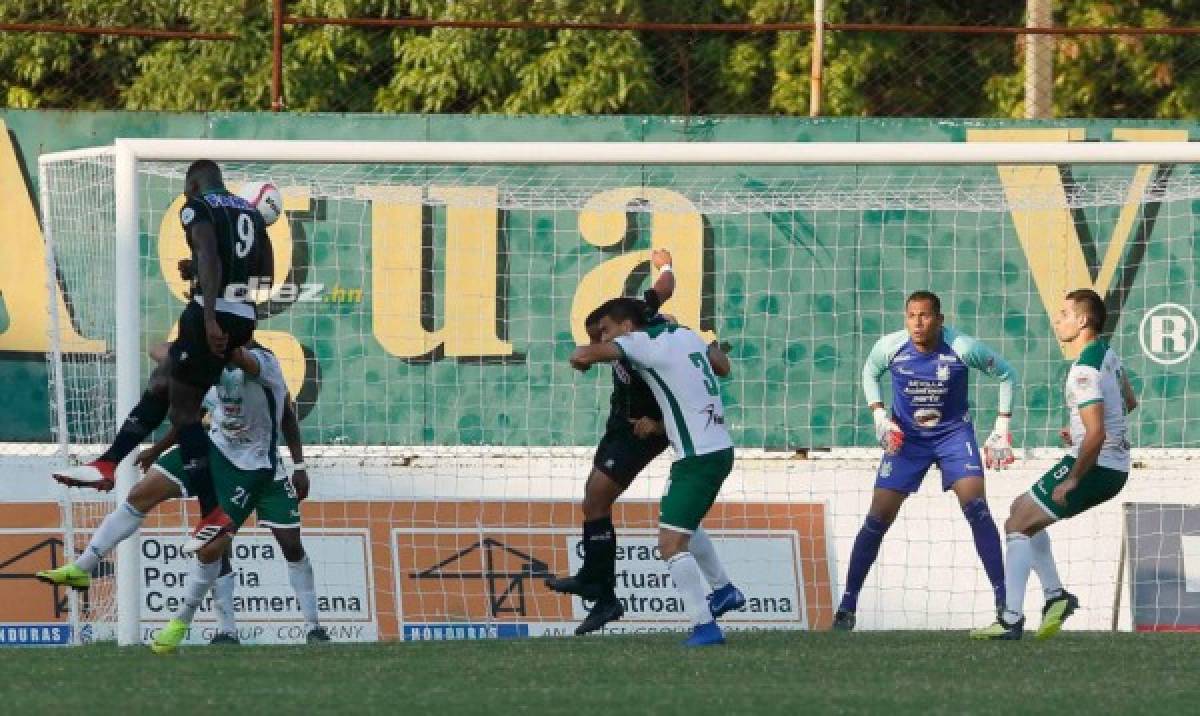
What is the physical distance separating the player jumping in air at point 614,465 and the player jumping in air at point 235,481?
1.53 meters

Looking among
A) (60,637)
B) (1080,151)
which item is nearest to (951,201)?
(1080,151)

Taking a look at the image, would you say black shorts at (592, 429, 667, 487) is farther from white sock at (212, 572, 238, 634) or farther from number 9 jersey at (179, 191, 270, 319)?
white sock at (212, 572, 238, 634)

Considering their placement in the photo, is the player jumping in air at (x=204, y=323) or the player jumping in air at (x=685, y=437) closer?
the player jumping in air at (x=204, y=323)

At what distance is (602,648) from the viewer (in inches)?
400

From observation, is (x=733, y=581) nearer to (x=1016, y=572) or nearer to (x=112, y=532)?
(x=1016, y=572)

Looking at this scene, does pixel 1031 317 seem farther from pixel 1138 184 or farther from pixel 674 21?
pixel 674 21

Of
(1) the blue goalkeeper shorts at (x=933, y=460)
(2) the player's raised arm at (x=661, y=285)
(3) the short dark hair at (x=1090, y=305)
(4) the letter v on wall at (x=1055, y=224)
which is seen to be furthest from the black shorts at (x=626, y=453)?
(4) the letter v on wall at (x=1055, y=224)

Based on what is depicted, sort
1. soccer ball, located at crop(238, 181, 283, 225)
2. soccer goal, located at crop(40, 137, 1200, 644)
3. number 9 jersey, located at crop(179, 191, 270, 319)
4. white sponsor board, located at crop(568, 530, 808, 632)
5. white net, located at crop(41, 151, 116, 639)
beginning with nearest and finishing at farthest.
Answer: number 9 jersey, located at crop(179, 191, 270, 319) → soccer ball, located at crop(238, 181, 283, 225) → white net, located at crop(41, 151, 116, 639) → white sponsor board, located at crop(568, 530, 808, 632) → soccer goal, located at crop(40, 137, 1200, 644)

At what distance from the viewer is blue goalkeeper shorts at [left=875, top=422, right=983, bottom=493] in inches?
452

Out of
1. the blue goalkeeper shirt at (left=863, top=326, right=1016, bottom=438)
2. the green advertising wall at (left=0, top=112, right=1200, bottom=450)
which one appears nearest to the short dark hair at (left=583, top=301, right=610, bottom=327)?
the blue goalkeeper shirt at (left=863, top=326, right=1016, bottom=438)

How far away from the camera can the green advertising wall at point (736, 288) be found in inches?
591

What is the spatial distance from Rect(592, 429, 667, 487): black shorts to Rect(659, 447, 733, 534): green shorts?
734 mm

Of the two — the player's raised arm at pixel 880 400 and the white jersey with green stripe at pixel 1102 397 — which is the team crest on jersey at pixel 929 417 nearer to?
the player's raised arm at pixel 880 400

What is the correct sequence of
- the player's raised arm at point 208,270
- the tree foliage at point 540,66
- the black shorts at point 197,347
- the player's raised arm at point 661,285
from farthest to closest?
the tree foliage at point 540,66
the player's raised arm at point 661,285
the black shorts at point 197,347
the player's raised arm at point 208,270
